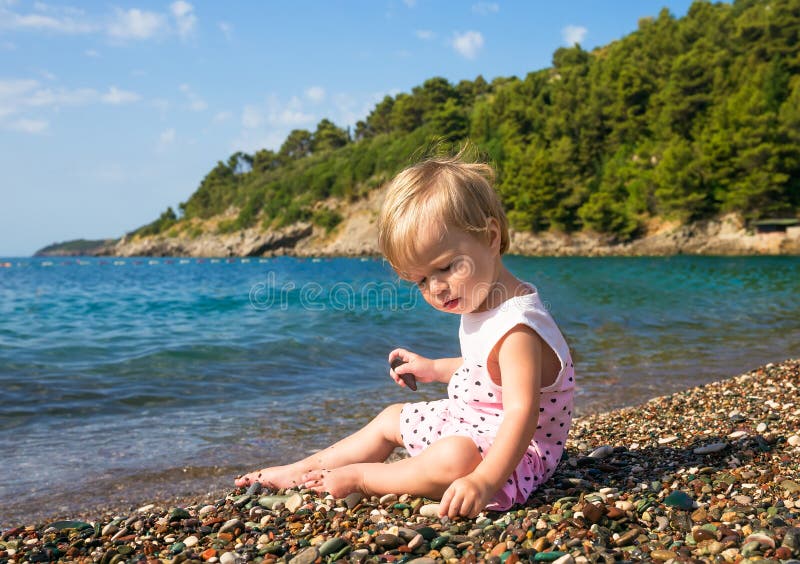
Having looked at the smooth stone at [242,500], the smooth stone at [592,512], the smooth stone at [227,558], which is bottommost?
the smooth stone at [242,500]

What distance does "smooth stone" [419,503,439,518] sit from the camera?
8.60ft

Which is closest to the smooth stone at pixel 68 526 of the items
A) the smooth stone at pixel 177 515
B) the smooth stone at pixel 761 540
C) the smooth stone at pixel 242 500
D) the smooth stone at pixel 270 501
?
the smooth stone at pixel 177 515

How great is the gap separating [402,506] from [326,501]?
40 cm

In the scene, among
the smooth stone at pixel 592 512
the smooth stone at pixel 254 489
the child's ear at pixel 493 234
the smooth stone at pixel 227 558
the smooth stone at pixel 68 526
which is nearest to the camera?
the smooth stone at pixel 227 558

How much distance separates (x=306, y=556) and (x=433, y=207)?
4.81 ft

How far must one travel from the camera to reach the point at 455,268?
8.95ft

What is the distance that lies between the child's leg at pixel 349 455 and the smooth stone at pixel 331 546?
0.93m

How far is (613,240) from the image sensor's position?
5519 centimetres

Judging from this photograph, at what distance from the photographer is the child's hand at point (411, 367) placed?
3.40m

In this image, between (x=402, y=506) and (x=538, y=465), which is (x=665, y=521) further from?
(x=402, y=506)

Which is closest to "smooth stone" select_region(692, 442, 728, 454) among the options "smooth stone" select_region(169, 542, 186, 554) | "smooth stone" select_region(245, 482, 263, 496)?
"smooth stone" select_region(245, 482, 263, 496)

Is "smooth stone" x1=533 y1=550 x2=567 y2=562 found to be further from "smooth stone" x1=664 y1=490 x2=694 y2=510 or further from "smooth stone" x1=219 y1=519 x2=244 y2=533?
"smooth stone" x1=219 y1=519 x2=244 y2=533

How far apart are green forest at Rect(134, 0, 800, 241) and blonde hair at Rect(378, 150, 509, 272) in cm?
4218

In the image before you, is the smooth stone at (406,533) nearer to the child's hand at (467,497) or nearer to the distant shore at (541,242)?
the child's hand at (467,497)
